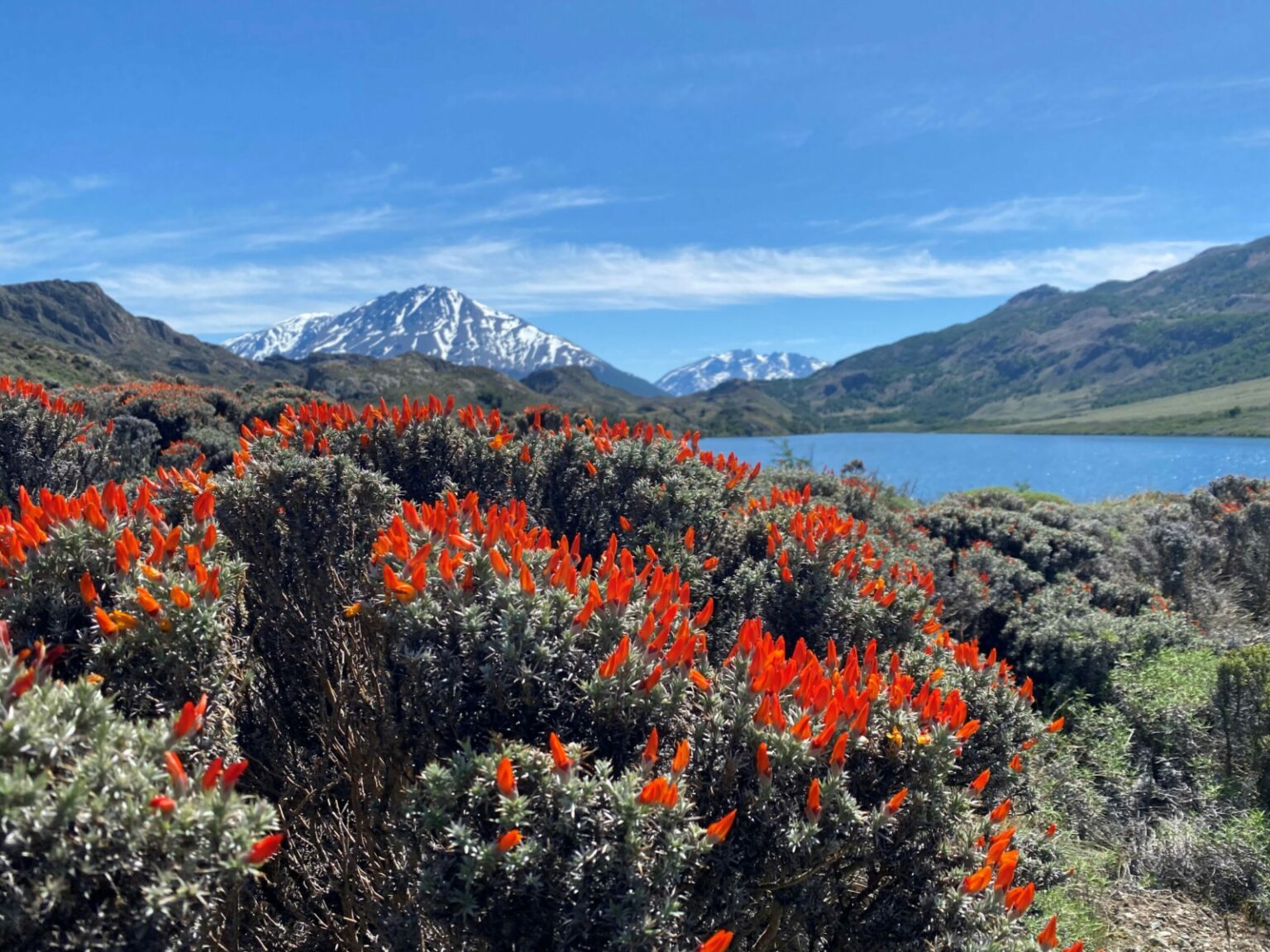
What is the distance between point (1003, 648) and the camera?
6824 mm

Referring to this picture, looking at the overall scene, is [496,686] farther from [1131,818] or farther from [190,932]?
[1131,818]

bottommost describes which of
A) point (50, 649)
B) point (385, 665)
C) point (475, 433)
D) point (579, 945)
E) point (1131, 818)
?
point (1131, 818)

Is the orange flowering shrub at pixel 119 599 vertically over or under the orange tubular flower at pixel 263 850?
over

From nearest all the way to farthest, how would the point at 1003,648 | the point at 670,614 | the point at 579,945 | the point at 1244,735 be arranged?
1. the point at 579,945
2. the point at 670,614
3. the point at 1244,735
4. the point at 1003,648

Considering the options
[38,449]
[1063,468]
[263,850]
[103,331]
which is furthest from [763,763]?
[103,331]

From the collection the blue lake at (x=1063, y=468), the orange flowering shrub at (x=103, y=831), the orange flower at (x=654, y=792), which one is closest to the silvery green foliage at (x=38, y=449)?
the orange flowering shrub at (x=103, y=831)

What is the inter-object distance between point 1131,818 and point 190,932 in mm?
5095

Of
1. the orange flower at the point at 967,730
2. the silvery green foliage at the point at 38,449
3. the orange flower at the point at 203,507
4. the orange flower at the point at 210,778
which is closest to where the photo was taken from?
the orange flower at the point at 210,778

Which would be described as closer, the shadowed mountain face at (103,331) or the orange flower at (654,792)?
the orange flower at (654,792)

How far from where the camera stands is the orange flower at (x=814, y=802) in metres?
2.06

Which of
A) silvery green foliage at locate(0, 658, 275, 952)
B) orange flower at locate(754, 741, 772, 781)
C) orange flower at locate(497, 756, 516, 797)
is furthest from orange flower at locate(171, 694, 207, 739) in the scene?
orange flower at locate(754, 741, 772, 781)

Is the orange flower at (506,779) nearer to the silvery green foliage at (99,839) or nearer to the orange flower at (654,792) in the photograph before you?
the orange flower at (654,792)

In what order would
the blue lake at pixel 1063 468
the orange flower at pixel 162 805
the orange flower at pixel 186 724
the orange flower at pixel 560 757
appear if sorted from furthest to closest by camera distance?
1. the blue lake at pixel 1063 468
2. the orange flower at pixel 560 757
3. the orange flower at pixel 186 724
4. the orange flower at pixel 162 805

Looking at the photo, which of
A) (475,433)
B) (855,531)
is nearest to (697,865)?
(855,531)
